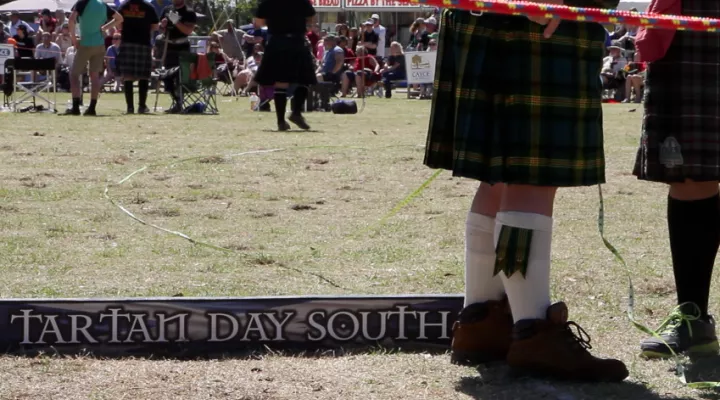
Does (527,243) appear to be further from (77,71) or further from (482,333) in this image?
(77,71)

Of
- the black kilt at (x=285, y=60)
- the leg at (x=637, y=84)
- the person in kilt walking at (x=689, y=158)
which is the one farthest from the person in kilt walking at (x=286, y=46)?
the leg at (x=637, y=84)

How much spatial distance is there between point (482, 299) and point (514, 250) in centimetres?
26

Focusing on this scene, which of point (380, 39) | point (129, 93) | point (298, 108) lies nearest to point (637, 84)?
point (380, 39)

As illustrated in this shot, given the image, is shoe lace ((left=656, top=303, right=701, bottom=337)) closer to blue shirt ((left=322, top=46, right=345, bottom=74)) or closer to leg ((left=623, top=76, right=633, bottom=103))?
leg ((left=623, top=76, right=633, bottom=103))

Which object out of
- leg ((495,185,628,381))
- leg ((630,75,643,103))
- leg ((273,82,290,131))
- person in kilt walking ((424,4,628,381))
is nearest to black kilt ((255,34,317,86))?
leg ((273,82,290,131))

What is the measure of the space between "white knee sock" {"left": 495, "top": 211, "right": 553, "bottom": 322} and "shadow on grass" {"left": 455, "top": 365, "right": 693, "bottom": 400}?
16cm

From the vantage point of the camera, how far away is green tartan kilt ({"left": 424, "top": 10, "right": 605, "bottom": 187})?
8.78 ft

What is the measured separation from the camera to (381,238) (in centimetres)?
508

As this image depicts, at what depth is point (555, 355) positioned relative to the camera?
8.95 feet

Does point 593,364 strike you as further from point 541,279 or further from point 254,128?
point 254,128

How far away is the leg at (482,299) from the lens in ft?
9.53

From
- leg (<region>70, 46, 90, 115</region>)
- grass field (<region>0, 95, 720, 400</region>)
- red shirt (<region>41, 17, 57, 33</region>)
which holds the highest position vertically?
red shirt (<region>41, 17, 57, 33</region>)

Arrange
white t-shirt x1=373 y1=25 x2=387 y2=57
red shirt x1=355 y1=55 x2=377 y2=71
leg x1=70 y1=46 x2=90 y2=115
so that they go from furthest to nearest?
white t-shirt x1=373 y1=25 x2=387 y2=57
red shirt x1=355 y1=55 x2=377 y2=71
leg x1=70 y1=46 x2=90 y2=115

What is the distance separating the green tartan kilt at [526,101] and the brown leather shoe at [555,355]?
1.10 ft
